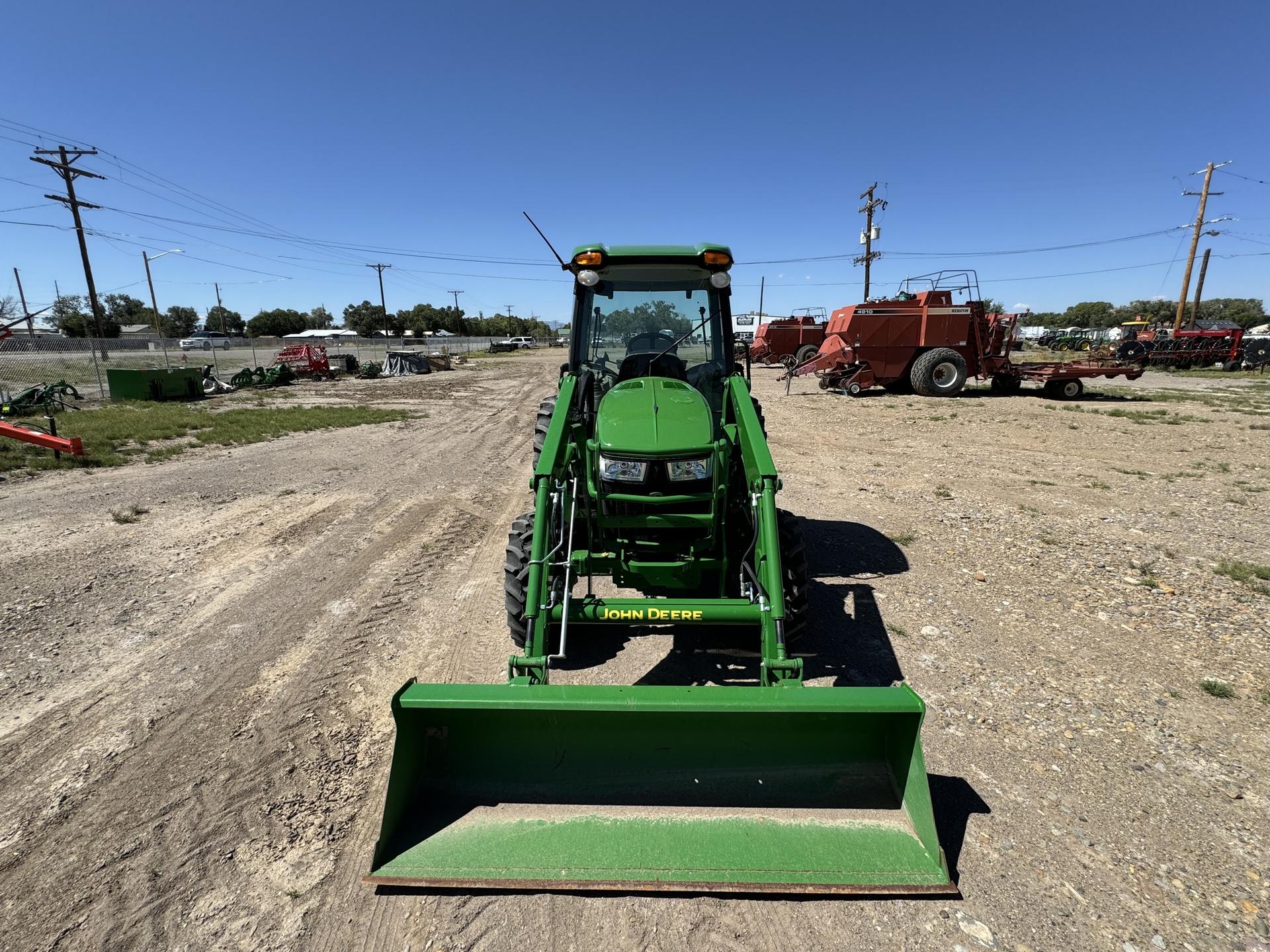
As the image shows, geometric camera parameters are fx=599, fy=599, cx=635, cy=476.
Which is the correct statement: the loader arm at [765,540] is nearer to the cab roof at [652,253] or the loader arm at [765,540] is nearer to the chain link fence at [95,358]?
the cab roof at [652,253]

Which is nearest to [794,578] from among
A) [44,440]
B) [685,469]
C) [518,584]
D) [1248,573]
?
[685,469]

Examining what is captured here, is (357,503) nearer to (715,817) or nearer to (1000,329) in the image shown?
(715,817)

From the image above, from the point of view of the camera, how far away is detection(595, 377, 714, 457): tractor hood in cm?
353

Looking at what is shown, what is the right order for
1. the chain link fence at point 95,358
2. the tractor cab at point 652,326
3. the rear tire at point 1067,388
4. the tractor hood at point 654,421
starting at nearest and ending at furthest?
the tractor hood at point 654,421 < the tractor cab at point 652,326 < the rear tire at point 1067,388 < the chain link fence at point 95,358

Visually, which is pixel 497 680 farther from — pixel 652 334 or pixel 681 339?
pixel 652 334

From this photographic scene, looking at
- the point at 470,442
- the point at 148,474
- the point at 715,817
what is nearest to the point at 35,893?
the point at 715,817

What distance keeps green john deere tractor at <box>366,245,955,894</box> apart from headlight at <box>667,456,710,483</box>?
0.01 metres

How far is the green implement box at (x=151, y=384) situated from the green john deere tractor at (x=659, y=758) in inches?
751

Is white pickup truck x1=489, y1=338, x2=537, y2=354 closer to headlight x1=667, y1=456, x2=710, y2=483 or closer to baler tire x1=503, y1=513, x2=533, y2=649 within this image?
baler tire x1=503, y1=513, x2=533, y2=649

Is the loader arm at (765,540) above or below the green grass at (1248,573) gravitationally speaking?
above

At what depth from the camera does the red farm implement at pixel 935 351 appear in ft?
55.6

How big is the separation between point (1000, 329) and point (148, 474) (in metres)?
20.3

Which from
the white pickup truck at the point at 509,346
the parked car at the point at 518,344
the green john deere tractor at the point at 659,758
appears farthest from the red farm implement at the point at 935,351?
the parked car at the point at 518,344

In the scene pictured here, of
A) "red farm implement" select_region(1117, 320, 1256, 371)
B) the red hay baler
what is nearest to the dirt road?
the red hay baler
